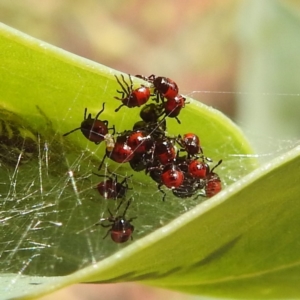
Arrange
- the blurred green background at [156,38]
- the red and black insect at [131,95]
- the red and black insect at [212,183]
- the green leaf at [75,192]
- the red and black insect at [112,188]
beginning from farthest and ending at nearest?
the blurred green background at [156,38], the red and black insect at [212,183], the red and black insect at [112,188], the red and black insect at [131,95], the green leaf at [75,192]

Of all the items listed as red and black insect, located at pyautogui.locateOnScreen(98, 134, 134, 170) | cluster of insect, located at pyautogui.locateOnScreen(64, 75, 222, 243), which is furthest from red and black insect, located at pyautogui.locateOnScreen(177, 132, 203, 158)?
red and black insect, located at pyautogui.locateOnScreen(98, 134, 134, 170)

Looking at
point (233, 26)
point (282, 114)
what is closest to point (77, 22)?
point (233, 26)

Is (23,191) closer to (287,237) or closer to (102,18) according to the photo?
(287,237)

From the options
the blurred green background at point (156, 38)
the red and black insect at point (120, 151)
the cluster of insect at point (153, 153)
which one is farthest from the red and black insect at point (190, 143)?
the blurred green background at point (156, 38)

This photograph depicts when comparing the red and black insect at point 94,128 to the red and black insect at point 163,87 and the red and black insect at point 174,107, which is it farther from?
the red and black insect at point 163,87

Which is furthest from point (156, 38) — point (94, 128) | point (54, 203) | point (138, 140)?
point (94, 128)

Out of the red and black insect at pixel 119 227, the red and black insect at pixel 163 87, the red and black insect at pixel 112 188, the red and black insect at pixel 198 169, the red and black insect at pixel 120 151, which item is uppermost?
the red and black insect at pixel 163 87

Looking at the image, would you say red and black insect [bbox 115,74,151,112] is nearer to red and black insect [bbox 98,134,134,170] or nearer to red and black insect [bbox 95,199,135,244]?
red and black insect [bbox 98,134,134,170]
